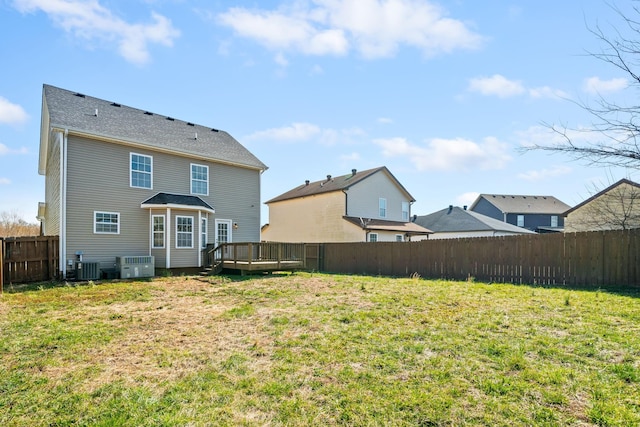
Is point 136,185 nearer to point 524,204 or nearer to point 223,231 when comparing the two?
point 223,231

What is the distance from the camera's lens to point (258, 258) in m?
15.1

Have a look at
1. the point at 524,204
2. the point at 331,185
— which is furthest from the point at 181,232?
the point at 524,204

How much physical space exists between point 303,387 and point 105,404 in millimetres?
1923

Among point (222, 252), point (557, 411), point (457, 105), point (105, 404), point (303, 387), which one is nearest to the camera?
point (557, 411)

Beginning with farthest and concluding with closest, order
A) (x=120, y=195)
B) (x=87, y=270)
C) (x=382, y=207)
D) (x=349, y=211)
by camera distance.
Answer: (x=382, y=207), (x=349, y=211), (x=120, y=195), (x=87, y=270)

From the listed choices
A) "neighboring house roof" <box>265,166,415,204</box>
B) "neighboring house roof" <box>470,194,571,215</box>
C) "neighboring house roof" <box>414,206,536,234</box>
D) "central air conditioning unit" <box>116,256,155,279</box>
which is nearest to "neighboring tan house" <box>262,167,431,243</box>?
"neighboring house roof" <box>265,166,415,204</box>

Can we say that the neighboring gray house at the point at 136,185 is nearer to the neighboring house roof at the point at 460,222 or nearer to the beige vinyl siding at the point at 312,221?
the beige vinyl siding at the point at 312,221

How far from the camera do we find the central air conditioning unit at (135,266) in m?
13.1

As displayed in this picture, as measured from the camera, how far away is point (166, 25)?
32.4ft

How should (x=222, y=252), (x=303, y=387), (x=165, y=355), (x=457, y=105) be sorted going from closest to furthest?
(x=303, y=387) → (x=165, y=355) → (x=457, y=105) → (x=222, y=252)

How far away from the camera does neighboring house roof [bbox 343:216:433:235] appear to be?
75.8ft

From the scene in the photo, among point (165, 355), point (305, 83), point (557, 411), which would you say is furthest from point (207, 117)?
point (557, 411)

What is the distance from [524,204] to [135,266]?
156ft

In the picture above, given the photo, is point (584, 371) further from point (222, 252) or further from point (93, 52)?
point (93, 52)
